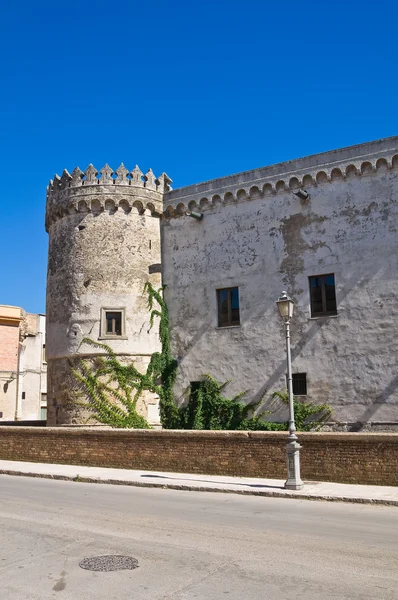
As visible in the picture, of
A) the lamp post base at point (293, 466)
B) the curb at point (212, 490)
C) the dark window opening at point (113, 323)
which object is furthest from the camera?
the dark window opening at point (113, 323)

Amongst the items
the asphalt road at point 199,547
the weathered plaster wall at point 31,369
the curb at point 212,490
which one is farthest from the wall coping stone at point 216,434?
the weathered plaster wall at point 31,369

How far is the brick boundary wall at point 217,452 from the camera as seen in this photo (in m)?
13.7

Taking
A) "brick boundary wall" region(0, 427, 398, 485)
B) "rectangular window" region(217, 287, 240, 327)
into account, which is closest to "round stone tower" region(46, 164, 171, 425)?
"rectangular window" region(217, 287, 240, 327)

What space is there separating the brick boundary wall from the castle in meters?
3.24

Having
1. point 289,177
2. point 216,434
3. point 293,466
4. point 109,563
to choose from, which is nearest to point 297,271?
point 289,177

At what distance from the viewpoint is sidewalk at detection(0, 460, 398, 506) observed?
12320mm

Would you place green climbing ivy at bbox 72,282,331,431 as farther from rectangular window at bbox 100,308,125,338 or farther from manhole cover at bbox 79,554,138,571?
manhole cover at bbox 79,554,138,571

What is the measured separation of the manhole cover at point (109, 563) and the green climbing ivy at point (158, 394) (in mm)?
14214

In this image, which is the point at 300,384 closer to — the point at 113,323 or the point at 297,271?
the point at 297,271

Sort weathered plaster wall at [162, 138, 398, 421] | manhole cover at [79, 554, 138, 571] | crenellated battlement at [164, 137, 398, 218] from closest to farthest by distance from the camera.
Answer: manhole cover at [79, 554, 138, 571]
weathered plaster wall at [162, 138, 398, 421]
crenellated battlement at [164, 137, 398, 218]

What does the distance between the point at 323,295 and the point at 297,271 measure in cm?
133

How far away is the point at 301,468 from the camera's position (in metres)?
14.6

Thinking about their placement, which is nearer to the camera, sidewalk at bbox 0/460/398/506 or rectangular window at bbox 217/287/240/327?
sidewalk at bbox 0/460/398/506

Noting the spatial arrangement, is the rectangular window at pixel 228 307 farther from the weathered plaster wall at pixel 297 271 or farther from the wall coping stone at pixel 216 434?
the wall coping stone at pixel 216 434
